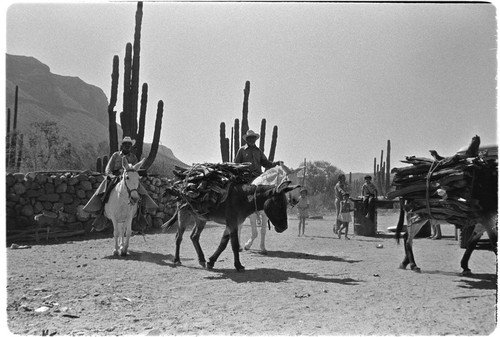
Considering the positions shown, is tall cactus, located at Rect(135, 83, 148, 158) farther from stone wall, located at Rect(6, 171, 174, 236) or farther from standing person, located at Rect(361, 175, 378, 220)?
standing person, located at Rect(361, 175, 378, 220)

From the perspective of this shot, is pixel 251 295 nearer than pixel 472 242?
Yes

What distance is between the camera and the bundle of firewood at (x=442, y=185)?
5809mm

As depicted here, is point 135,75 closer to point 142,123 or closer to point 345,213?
point 142,123

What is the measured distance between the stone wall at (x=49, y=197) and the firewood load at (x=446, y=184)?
26.7 ft

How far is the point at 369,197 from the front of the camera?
13195mm

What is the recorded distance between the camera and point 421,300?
4.91m

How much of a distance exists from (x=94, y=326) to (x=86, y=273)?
2.74 meters

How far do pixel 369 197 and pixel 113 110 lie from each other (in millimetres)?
8788

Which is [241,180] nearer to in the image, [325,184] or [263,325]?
[263,325]

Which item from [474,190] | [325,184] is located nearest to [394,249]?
[474,190]

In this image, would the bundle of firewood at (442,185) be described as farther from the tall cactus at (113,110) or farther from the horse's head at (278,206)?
the tall cactus at (113,110)

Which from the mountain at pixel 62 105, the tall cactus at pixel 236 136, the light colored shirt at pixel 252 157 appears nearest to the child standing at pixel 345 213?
the light colored shirt at pixel 252 157

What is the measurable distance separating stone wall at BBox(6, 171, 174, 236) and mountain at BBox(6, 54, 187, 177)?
89.3ft

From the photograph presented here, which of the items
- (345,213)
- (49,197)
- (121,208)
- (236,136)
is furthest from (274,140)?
(121,208)
